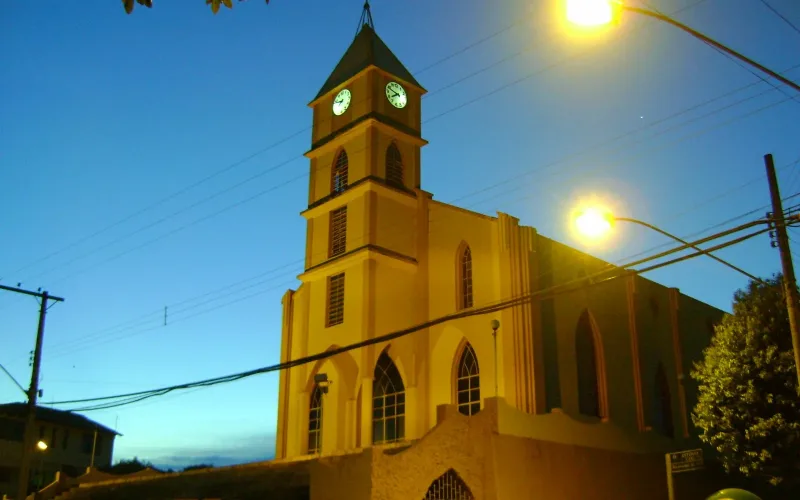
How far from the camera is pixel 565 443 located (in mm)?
24938

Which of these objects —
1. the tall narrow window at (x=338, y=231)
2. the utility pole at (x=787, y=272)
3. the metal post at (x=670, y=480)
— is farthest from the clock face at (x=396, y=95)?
the metal post at (x=670, y=480)

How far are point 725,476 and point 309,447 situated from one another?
14.5 meters

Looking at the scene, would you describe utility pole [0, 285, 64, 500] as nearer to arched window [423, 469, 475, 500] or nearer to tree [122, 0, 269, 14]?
arched window [423, 469, 475, 500]

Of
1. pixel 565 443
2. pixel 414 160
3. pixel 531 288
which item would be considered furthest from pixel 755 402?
pixel 414 160

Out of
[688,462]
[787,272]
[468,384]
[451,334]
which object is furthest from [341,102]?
[688,462]

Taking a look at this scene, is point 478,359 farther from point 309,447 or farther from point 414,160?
point 414,160

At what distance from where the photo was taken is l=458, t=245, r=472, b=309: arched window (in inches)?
1185

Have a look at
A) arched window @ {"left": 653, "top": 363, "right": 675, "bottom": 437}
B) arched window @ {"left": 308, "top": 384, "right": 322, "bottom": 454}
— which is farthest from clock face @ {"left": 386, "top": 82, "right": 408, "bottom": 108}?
arched window @ {"left": 653, "top": 363, "right": 675, "bottom": 437}

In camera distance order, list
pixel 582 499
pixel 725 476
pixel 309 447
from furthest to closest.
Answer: pixel 309 447
pixel 725 476
pixel 582 499

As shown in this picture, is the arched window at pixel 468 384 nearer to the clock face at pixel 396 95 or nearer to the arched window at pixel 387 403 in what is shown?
the arched window at pixel 387 403

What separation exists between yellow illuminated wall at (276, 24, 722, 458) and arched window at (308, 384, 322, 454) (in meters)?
0.21

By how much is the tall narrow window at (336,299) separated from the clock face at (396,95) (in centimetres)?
752

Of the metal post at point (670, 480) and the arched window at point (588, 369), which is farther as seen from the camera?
the arched window at point (588, 369)

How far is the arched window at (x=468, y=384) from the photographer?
28375 millimetres
